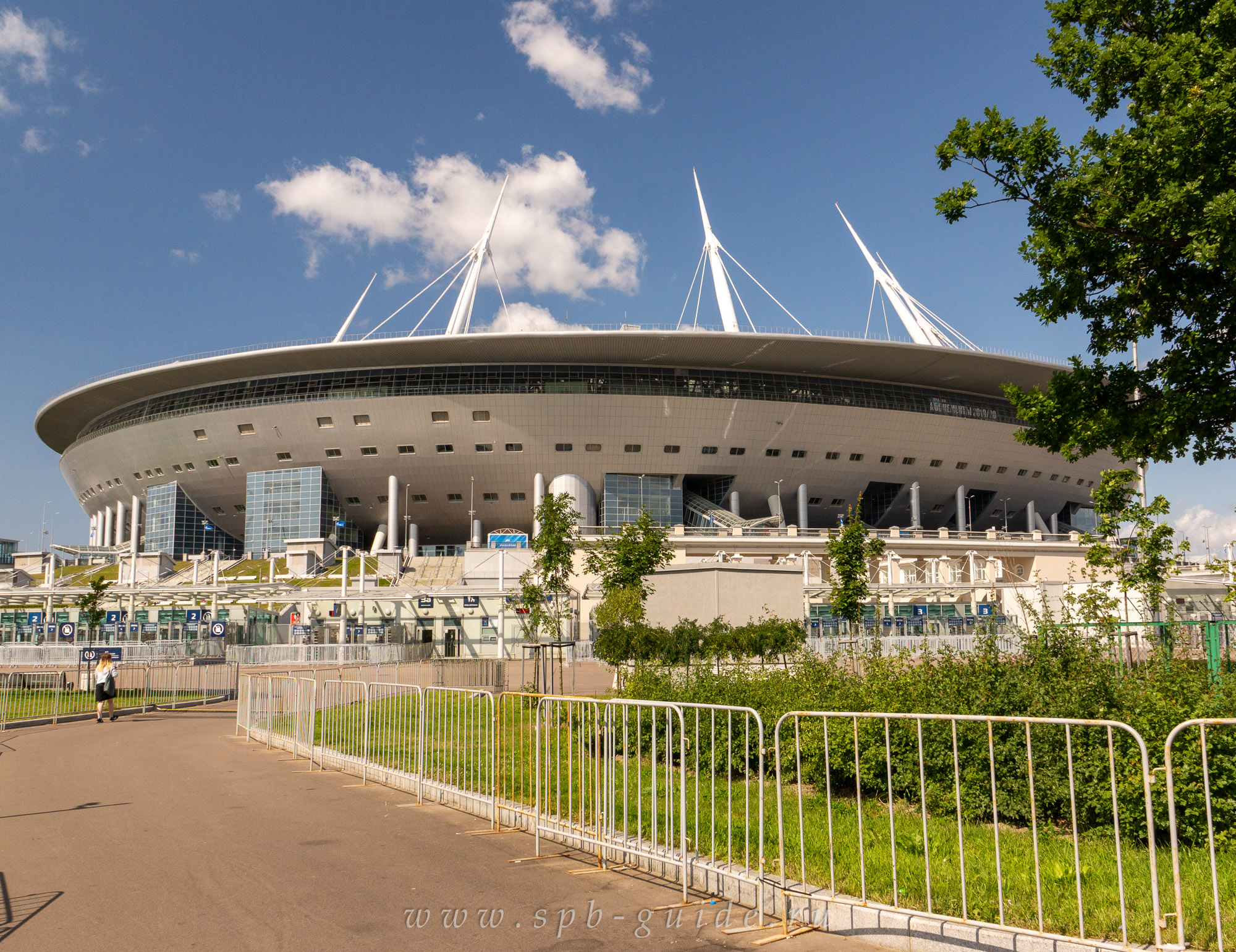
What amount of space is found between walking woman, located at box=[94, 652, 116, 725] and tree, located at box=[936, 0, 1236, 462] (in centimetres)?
1898

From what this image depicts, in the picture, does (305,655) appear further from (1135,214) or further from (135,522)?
(135,522)

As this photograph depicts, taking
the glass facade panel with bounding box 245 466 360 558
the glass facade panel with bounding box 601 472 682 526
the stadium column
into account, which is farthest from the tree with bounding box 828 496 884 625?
the glass facade panel with bounding box 245 466 360 558

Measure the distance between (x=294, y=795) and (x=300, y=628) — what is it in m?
34.0

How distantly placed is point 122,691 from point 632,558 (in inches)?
626

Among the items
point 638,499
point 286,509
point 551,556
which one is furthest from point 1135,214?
point 286,509

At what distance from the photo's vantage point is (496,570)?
170 feet

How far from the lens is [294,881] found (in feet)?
23.2

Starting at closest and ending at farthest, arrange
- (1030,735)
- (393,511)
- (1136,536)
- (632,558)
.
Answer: (1030,735)
(1136,536)
(632,558)
(393,511)

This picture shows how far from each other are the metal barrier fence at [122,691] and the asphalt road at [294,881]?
35.7 ft

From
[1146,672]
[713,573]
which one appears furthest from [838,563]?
[1146,672]

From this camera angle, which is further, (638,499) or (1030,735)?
(638,499)

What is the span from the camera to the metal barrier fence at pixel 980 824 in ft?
18.2

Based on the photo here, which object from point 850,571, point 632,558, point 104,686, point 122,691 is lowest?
point 122,691

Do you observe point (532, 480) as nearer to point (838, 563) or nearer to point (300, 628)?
point (300, 628)
